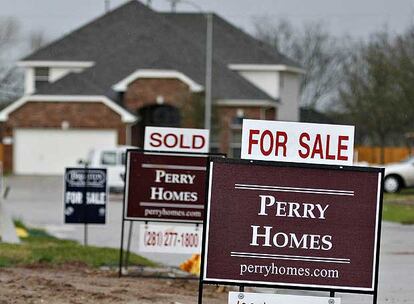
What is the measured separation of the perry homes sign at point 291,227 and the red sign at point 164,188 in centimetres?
601

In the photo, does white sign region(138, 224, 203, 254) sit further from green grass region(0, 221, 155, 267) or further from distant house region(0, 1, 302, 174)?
distant house region(0, 1, 302, 174)

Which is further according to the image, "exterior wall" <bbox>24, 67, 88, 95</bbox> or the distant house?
"exterior wall" <bbox>24, 67, 88, 95</bbox>

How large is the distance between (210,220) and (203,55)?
183 feet

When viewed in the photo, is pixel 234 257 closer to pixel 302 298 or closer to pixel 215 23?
pixel 302 298

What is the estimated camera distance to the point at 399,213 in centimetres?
3206

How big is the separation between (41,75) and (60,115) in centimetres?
711

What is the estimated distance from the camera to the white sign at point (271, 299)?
9.23 metres

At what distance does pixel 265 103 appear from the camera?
62.2 meters

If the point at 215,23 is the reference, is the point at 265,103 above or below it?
below

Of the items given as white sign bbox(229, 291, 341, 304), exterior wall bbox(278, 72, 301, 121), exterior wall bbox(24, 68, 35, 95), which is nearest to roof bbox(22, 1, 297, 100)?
exterior wall bbox(24, 68, 35, 95)

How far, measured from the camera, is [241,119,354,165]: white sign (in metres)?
9.52

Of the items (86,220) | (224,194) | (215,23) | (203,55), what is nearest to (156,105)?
(203,55)

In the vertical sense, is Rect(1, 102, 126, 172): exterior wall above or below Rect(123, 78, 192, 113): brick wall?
below

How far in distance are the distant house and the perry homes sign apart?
4799 centimetres
